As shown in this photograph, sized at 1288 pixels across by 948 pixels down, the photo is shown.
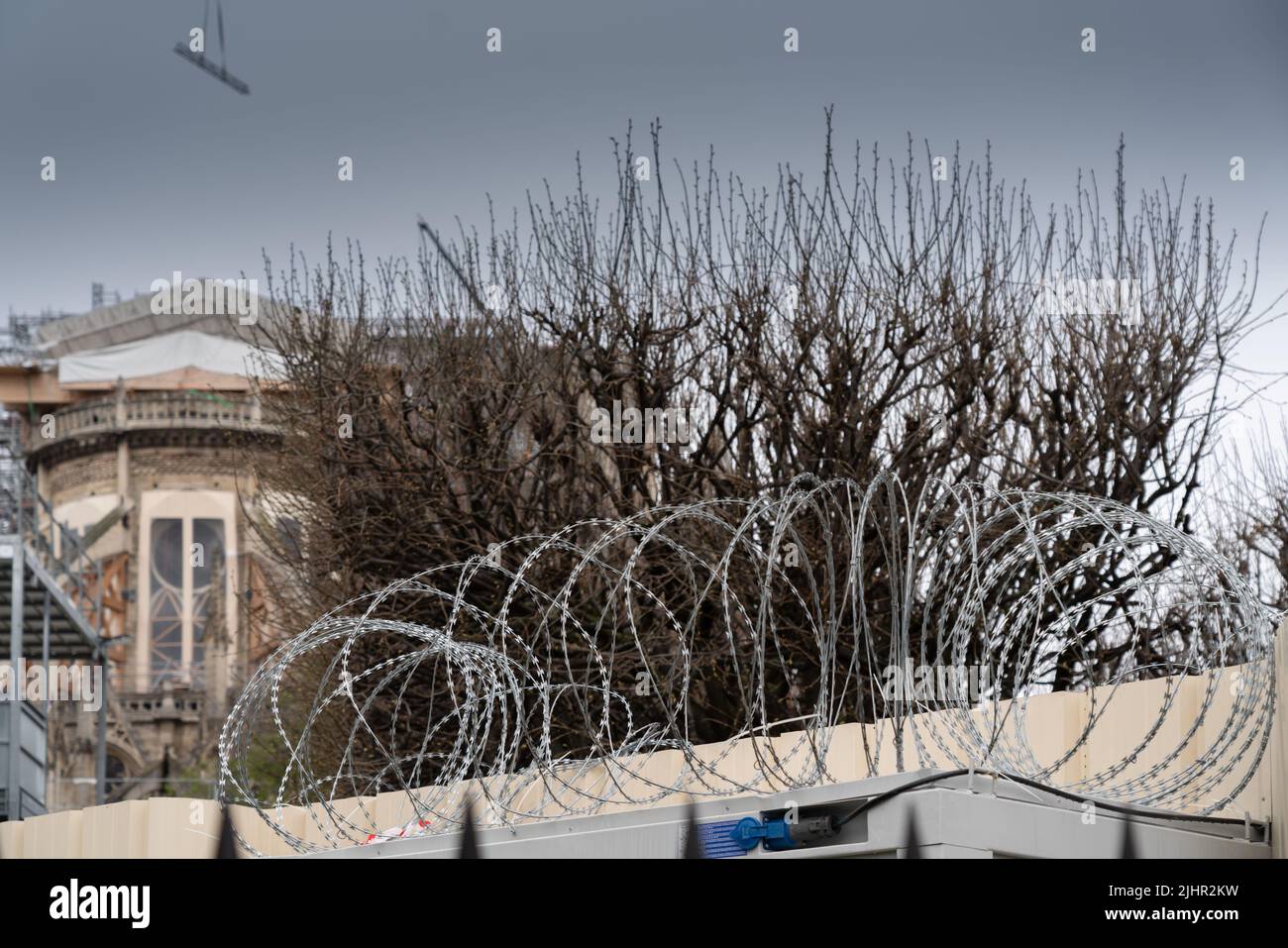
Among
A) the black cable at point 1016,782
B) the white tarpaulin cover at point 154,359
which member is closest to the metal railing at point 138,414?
the white tarpaulin cover at point 154,359

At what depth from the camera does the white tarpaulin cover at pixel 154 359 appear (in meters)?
65.9

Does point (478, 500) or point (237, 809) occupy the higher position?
point (478, 500)

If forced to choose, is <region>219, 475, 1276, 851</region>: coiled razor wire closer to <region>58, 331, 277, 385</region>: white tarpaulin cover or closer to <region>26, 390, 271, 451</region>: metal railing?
<region>26, 390, 271, 451</region>: metal railing

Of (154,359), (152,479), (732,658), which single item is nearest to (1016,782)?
(732,658)

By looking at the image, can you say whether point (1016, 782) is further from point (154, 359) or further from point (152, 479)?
point (154, 359)

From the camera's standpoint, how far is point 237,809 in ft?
44.7

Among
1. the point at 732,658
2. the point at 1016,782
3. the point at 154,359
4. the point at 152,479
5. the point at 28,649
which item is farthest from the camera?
the point at 154,359

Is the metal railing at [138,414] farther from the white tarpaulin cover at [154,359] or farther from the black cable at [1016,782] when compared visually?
the black cable at [1016,782]

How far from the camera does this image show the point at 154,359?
66.4 metres

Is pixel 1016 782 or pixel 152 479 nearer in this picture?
pixel 1016 782

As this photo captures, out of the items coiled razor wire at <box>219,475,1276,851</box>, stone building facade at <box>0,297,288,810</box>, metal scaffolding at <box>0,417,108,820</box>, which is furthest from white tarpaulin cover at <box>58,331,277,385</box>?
coiled razor wire at <box>219,475,1276,851</box>

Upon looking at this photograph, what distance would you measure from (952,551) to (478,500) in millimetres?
5672
